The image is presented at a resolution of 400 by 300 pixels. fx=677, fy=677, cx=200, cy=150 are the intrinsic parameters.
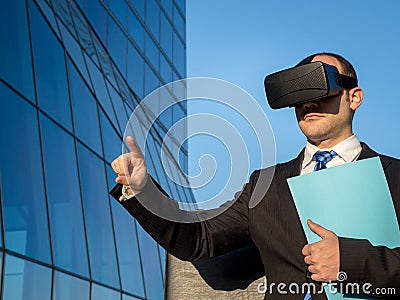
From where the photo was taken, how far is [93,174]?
31.8 feet

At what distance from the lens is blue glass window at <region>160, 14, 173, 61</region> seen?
1890 centimetres

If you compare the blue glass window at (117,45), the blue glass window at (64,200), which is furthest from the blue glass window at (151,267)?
the blue glass window at (117,45)

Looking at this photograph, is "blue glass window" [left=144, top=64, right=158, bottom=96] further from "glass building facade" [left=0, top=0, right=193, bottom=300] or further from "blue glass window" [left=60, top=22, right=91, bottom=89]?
"blue glass window" [left=60, top=22, right=91, bottom=89]

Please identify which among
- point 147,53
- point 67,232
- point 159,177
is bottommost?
point 67,232

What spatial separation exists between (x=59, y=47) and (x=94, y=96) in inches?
51.4

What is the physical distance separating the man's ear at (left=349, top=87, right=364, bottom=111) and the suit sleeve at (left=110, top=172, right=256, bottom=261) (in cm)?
51

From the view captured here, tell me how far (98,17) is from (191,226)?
10.7 m

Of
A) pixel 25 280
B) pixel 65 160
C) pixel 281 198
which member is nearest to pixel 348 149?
pixel 281 198

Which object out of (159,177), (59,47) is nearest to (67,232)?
(59,47)

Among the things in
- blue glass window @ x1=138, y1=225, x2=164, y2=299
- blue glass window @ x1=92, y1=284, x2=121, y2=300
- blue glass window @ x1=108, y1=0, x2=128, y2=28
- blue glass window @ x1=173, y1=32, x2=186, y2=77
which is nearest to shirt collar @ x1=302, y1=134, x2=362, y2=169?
blue glass window @ x1=92, y1=284, x2=121, y2=300

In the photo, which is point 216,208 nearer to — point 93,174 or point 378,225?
point 378,225

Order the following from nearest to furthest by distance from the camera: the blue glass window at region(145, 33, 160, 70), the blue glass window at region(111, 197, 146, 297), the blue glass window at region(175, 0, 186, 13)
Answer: the blue glass window at region(111, 197, 146, 297) → the blue glass window at region(145, 33, 160, 70) → the blue glass window at region(175, 0, 186, 13)

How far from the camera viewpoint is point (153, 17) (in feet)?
58.4

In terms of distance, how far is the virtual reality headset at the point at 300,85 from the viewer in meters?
2.04
